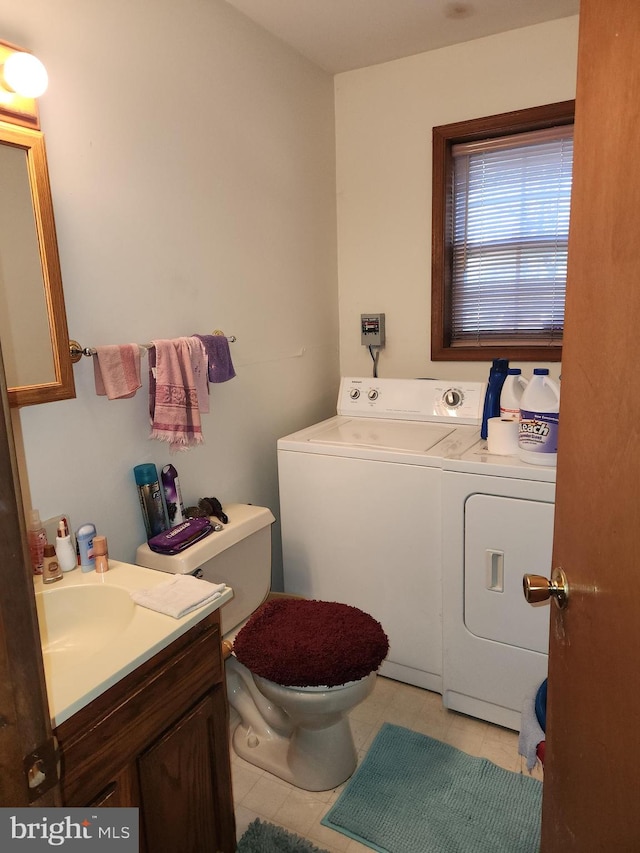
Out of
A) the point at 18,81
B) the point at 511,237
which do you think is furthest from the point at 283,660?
the point at 511,237

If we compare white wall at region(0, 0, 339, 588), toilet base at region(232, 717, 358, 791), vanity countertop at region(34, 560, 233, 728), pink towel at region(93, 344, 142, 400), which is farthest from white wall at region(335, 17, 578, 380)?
vanity countertop at region(34, 560, 233, 728)

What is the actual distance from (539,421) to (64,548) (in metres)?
1.40

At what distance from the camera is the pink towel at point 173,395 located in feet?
5.44

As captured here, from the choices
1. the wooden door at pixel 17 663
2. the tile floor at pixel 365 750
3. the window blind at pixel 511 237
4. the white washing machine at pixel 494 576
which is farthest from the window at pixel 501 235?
the wooden door at pixel 17 663

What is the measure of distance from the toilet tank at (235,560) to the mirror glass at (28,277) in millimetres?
561

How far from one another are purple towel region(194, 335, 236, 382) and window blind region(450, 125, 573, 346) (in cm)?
119

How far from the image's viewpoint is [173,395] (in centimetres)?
167

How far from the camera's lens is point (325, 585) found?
221cm

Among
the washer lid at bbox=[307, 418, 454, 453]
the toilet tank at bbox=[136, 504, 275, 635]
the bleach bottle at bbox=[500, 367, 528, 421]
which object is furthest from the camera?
the washer lid at bbox=[307, 418, 454, 453]

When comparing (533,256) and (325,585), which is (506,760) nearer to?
(325,585)

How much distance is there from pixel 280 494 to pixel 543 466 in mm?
988

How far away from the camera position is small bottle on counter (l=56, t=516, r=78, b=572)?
1412mm

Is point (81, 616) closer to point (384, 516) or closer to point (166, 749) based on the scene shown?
point (166, 749)

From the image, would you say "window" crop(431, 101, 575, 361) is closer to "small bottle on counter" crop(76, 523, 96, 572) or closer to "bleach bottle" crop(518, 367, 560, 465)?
"bleach bottle" crop(518, 367, 560, 465)
